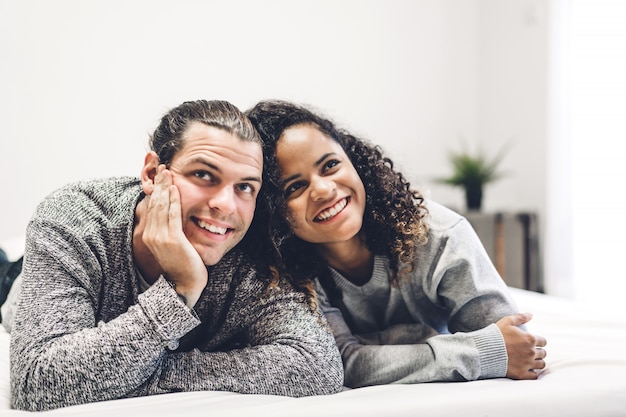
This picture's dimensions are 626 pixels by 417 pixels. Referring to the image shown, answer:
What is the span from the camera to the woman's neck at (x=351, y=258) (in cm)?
143

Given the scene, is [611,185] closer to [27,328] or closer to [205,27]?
[205,27]

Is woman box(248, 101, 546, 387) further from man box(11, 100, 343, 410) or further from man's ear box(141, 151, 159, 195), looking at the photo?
man's ear box(141, 151, 159, 195)

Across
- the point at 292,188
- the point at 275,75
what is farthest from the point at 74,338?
the point at 275,75

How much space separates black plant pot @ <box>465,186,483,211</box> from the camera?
3.61 metres

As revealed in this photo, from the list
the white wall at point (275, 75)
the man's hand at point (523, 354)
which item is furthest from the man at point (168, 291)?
the white wall at point (275, 75)

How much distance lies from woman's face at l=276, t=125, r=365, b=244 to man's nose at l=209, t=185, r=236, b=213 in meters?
0.18

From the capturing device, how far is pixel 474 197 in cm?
363

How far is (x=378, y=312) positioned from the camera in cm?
151

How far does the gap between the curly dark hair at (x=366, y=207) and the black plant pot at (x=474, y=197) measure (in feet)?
7.23

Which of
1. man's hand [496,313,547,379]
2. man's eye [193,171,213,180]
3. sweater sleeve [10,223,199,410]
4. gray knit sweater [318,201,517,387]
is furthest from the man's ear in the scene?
man's hand [496,313,547,379]

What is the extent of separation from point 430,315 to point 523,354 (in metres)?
0.33

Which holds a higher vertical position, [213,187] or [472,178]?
[213,187]

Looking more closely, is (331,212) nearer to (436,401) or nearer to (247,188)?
(247,188)

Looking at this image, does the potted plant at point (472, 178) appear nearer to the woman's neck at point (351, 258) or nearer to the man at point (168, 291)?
the woman's neck at point (351, 258)
